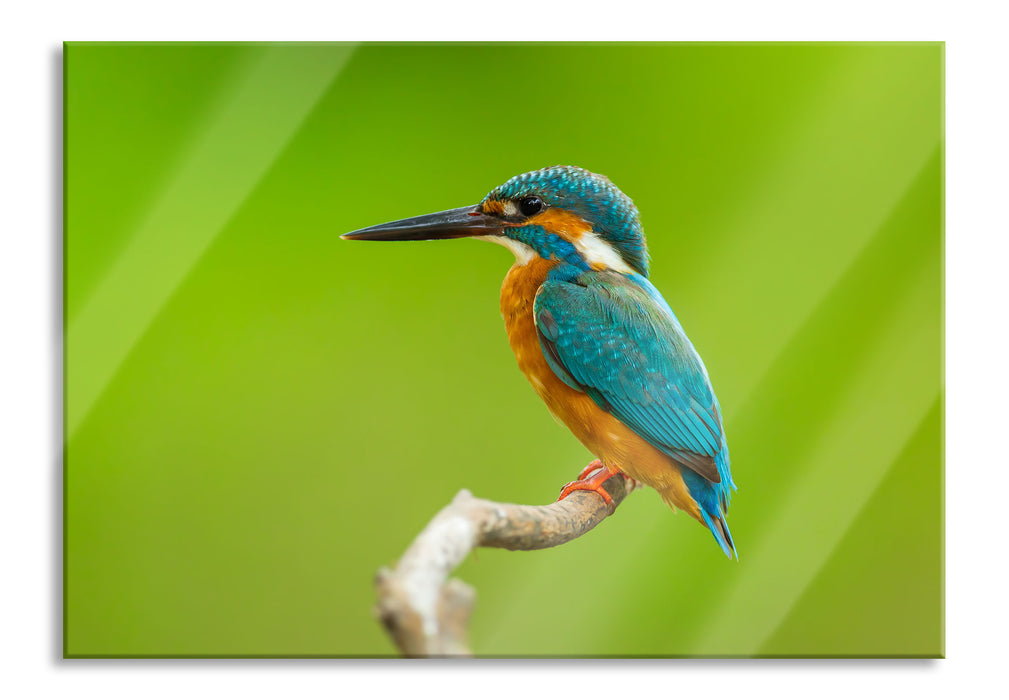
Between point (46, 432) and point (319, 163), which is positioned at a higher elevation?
point (319, 163)

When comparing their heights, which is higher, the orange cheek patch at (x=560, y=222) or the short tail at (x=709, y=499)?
the orange cheek patch at (x=560, y=222)

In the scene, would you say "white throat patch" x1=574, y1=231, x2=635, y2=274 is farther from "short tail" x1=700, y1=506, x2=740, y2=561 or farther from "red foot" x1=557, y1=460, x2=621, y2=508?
"short tail" x1=700, y1=506, x2=740, y2=561

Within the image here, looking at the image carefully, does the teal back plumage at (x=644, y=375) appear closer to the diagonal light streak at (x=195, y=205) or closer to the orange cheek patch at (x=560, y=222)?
the orange cheek patch at (x=560, y=222)

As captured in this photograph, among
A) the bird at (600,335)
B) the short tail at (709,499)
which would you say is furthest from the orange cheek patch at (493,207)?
the short tail at (709,499)

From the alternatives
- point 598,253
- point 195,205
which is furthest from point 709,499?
point 195,205

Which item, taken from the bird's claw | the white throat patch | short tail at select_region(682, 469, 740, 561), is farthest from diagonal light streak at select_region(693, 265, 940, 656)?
the white throat patch
